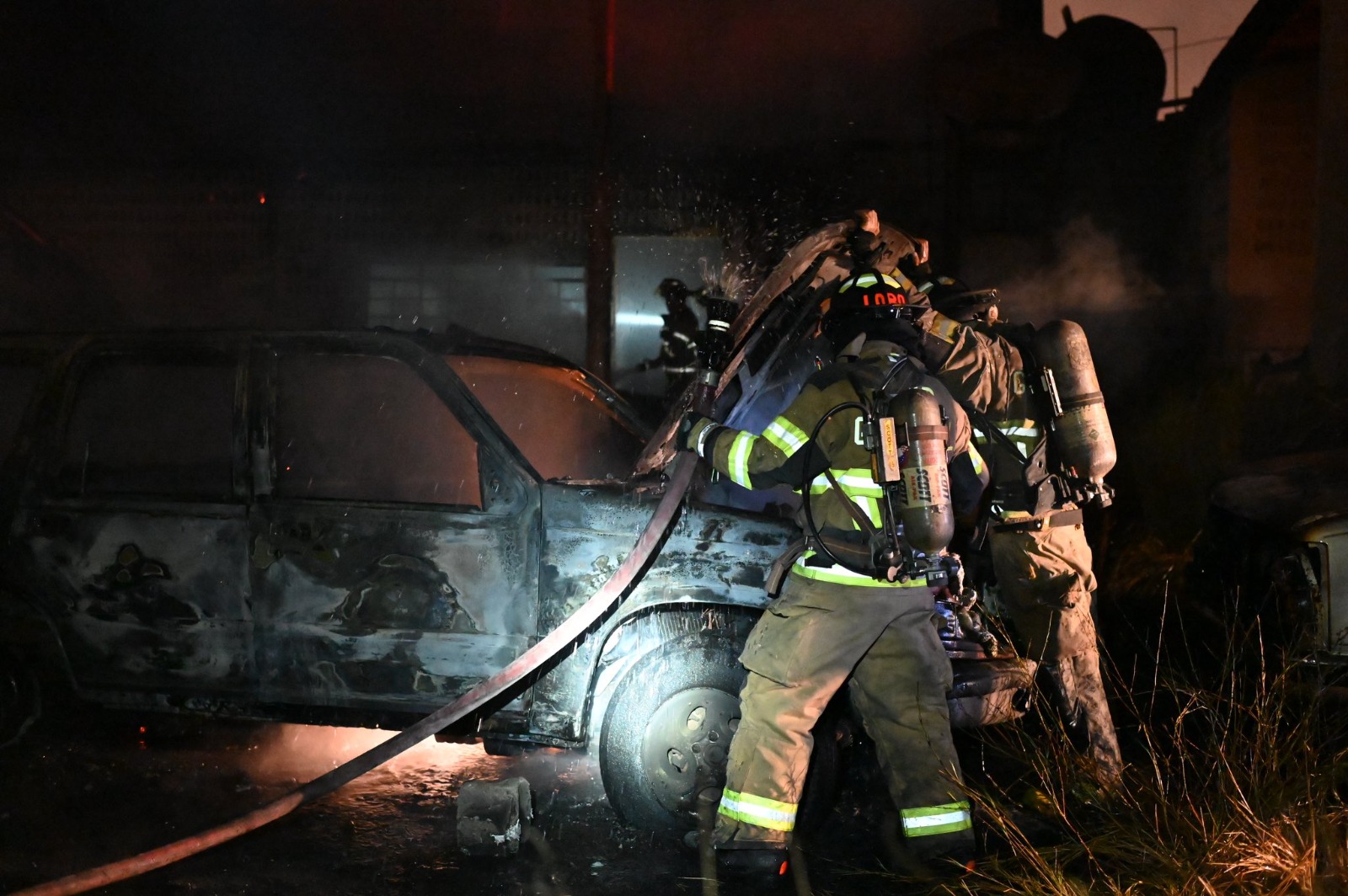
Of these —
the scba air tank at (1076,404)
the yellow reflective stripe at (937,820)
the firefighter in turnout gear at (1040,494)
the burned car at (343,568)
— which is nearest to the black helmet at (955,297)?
the firefighter in turnout gear at (1040,494)

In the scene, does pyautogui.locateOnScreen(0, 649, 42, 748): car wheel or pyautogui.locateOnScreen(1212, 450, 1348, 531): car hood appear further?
pyautogui.locateOnScreen(1212, 450, 1348, 531): car hood

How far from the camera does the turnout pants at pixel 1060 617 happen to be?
13.4 feet

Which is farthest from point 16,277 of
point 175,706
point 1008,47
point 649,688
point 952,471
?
point 1008,47

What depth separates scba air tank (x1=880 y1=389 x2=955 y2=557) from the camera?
3189 mm

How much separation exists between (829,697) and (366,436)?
2329mm

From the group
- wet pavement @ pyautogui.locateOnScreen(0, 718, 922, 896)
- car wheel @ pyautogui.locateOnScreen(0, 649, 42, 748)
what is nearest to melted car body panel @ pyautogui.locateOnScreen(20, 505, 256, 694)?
car wheel @ pyautogui.locateOnScreen(0, 649, 42, 748)

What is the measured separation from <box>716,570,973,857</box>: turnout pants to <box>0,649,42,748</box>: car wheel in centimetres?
275

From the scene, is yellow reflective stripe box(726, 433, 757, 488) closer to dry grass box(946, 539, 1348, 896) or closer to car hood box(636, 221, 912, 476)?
car hood box(636, 221, 912, 476)

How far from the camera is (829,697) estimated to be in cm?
339

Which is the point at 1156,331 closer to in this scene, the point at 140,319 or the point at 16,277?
the point at 140,319

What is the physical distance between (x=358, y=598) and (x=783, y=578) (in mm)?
1527

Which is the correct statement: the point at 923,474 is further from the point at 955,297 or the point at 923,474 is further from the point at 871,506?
the point at 955,297

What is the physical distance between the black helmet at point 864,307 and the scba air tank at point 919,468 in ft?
1.03

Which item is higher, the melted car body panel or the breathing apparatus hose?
the breathing apparatus hose
